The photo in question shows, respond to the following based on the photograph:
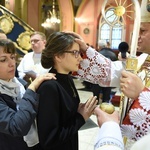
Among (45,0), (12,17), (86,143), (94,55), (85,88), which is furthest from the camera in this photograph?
(45,0)

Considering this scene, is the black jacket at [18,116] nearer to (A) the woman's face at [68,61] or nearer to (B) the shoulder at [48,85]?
(B) the shoulder at [48,85]

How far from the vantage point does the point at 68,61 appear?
1.18 m

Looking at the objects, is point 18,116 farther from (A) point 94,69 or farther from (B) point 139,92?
(A) point 94,69

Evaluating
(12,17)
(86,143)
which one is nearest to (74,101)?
(86,143)

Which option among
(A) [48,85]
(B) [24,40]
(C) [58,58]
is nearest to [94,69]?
(C) [58,58]

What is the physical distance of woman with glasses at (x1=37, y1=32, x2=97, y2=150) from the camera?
1051 mm

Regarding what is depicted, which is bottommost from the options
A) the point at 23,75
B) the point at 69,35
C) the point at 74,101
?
the point at 23,75

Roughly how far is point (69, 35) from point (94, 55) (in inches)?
12.8

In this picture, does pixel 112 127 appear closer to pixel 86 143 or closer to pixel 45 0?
pixel 86 143

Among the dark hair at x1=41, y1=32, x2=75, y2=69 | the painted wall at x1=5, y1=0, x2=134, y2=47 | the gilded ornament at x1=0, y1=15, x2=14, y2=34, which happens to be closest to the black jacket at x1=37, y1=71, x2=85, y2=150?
the dark hair at x1=41, y1=32, x2=75, y2=69

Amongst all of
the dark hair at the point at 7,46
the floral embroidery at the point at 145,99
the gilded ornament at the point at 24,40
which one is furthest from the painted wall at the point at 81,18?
the floral embroidery at the point at 145,99

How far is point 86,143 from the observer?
289 cm

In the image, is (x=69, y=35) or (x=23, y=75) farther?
(x=23, y=75)

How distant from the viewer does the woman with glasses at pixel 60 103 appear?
1051 mm
